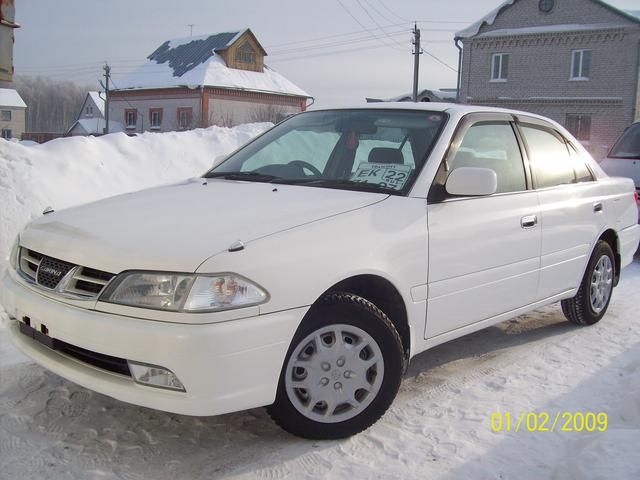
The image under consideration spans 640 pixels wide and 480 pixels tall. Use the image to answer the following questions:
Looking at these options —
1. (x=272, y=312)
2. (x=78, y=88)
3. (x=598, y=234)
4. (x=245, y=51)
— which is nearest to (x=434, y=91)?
(x=245, y=51)

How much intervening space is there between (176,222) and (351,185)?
106 cm

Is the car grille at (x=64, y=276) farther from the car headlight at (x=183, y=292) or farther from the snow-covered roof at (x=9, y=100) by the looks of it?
the snow-covered roof at (x=9, y=100)

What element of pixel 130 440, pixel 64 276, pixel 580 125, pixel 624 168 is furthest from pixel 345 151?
pixel 580 125

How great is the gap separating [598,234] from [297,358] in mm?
3140

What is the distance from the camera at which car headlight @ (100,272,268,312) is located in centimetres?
268

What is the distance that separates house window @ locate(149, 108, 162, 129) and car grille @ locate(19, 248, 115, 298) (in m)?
45.7

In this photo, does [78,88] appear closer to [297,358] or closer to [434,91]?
[434,91]

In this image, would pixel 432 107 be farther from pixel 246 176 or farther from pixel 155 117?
pixel 155 117

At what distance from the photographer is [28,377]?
12.8 ft

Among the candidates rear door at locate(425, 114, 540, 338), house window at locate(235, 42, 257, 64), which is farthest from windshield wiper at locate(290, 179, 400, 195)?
house window at locate(235, 42, 257, 64)

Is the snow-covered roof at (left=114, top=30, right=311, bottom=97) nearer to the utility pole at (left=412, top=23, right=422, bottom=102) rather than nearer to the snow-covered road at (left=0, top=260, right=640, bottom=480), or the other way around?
the utility pole at (left=412, top=23, right=422, bottom=102)

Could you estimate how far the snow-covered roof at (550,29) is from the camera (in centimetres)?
3258

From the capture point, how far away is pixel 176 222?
3113 millimetres
